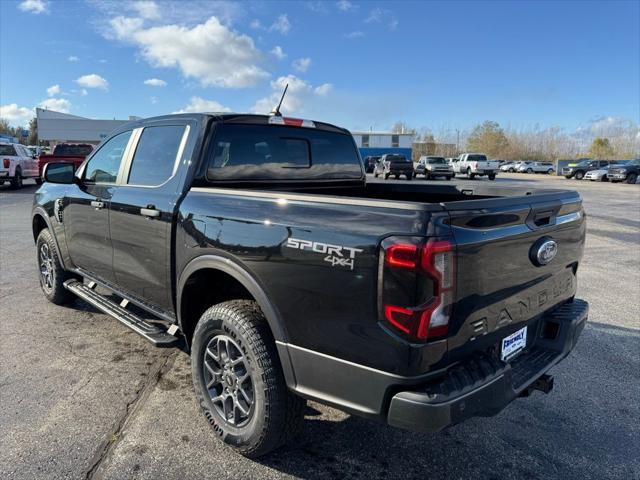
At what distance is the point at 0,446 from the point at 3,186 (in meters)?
23.9

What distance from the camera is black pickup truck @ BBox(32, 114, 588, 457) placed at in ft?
6.44

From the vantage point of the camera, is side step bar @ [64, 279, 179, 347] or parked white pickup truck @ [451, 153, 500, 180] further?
parked white pickup truck @ [451, 153, 500, 180]

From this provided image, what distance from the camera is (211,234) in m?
2.72

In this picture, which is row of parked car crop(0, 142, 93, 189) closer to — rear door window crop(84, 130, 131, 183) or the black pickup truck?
rear door window crop(84, 130, 131, 183)

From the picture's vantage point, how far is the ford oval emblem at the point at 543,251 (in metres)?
2.43

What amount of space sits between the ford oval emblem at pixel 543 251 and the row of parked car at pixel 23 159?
65.2 feet

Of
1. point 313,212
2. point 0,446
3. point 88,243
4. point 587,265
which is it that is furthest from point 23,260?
point 587,265

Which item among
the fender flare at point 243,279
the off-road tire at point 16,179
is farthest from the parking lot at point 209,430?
the off-road tire at point 16,179

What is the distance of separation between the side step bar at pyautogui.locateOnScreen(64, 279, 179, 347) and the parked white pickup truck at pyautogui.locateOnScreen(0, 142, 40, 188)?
1792 centimetres

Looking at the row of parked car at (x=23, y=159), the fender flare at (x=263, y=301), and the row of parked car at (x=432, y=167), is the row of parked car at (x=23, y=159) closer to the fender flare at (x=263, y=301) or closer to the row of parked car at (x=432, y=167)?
the fender flare at (x=263, y=301)

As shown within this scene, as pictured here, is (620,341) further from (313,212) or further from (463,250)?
(313,212)

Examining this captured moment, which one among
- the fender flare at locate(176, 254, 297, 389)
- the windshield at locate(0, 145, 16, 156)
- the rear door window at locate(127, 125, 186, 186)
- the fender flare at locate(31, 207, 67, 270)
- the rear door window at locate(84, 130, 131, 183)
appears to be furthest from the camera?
the windshield at locate(0, 145, 16, 156)

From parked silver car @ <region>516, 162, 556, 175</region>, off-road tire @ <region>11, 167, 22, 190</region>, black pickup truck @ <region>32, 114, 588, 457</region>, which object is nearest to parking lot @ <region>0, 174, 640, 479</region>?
black pickup truck @ <region>32, 114, 588, 457</region>

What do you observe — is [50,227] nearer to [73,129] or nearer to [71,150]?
[71,150]
